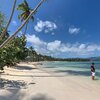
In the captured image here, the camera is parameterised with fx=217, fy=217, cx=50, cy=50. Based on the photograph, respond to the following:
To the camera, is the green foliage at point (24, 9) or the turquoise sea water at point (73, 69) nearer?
the turquoise sea water at point (73, 69)

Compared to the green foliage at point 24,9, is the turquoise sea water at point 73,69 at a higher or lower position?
lower

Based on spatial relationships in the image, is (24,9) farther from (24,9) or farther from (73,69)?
(73,69)

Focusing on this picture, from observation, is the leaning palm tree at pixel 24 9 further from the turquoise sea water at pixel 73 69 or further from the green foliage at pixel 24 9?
the turquoise sea water at pixel 73 69

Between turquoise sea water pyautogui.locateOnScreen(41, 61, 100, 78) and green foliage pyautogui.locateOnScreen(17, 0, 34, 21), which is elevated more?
green foliage pyautogui.locateOnScreen(17, 0, 34, 21)

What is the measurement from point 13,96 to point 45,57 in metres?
176

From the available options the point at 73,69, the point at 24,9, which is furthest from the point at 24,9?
the point at 73,69

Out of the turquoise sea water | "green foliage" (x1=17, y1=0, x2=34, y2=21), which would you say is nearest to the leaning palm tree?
"green foliage" (x1=17, y1=0, x2=34, y2=21)

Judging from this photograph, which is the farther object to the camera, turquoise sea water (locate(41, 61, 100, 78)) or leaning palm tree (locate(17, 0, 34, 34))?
leaning palm tree (locate(17, 0, 34, 34))

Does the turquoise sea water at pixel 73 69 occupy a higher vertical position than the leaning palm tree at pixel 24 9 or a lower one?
lower

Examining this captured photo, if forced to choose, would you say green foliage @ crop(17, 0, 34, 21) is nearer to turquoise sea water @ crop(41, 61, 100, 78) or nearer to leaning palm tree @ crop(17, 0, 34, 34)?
leaning palm tree @ crop(17, 0, 34, 34)

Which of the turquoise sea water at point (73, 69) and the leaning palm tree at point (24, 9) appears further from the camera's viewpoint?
the leaning palm tree at point (24, 9)

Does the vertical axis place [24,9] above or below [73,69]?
above

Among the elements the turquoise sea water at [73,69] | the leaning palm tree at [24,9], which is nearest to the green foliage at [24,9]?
the leaning palm tree at [24,9]

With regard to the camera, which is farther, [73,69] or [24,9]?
[73,69]
